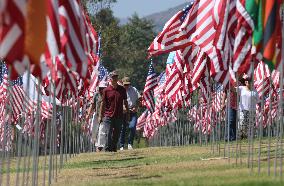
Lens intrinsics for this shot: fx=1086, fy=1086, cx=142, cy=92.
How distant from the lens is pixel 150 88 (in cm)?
4450

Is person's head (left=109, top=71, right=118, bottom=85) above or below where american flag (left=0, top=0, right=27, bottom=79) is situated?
above

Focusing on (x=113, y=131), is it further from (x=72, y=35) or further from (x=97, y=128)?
(x=72, y=35)

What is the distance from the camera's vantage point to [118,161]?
72.4 feet

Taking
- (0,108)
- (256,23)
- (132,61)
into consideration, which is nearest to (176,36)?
(256,23)

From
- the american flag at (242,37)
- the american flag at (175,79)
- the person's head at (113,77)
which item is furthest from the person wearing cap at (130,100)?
the american flag at (242,37)

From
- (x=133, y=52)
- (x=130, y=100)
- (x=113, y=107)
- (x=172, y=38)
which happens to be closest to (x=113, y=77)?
(x=113, y=107)

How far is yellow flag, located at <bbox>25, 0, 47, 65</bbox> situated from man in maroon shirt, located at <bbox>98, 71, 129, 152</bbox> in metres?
14.1

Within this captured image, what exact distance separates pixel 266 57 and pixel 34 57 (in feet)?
13.2

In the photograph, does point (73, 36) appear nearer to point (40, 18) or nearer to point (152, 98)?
point (40, 18)

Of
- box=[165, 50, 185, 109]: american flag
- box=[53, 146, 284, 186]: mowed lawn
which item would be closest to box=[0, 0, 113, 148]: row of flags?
box=[53, 146, 284, 186]: mowed lawn

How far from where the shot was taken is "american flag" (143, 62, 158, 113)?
4422 cm

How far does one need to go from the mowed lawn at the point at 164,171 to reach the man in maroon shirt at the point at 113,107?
2978 millimetres

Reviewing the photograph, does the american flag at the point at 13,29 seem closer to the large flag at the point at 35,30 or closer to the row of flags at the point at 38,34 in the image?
the row of flags at the point at 38,34

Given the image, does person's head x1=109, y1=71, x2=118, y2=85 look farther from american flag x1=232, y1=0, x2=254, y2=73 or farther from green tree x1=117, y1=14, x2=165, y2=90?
green tree x1=117, y1=14, x2=165, y2=90
